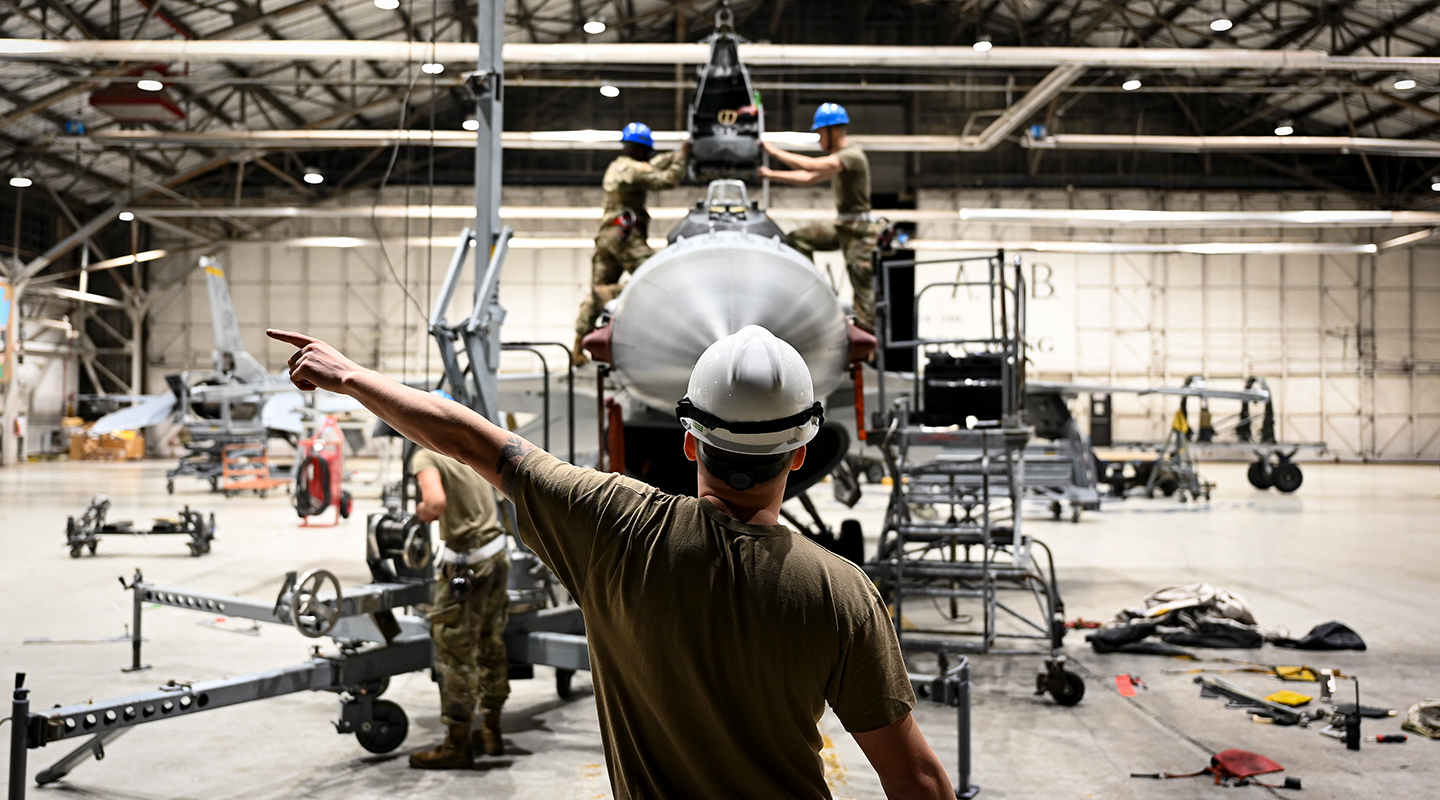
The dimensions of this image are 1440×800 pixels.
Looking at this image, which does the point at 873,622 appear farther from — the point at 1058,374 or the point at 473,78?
the point at 1058,374

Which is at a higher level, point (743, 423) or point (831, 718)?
point (743, 423)

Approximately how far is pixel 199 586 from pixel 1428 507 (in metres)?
20.4

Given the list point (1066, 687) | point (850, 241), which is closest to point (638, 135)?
point (850, 241)

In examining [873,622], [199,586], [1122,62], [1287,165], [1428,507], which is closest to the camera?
[873,622]

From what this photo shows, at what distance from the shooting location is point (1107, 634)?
7.54 m

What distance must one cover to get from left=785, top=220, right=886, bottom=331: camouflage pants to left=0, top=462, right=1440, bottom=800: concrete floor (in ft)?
9.82

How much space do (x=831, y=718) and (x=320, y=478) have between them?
11394mm

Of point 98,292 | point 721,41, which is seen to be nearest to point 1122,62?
point 721,41

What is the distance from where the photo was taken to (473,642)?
499 centimetres

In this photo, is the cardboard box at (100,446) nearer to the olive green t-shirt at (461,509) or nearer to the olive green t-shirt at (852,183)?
the olive green t-shirt at (852,183)

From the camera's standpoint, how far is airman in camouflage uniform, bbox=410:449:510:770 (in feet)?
15.9

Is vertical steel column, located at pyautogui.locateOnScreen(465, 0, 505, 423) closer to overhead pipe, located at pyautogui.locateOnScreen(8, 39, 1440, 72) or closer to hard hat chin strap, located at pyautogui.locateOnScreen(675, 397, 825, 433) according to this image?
hard hat chin strap, located at pyautogui.locateOnScreen(675, 397, 825, 433)

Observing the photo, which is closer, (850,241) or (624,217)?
(624,217)

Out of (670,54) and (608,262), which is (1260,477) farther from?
(608,262)
